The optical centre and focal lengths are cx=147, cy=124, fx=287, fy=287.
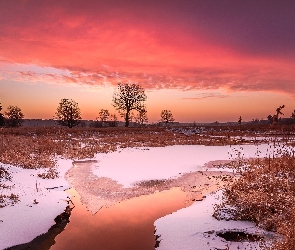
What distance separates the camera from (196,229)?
5.32 metres

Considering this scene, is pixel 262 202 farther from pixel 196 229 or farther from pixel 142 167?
pixel 142 167

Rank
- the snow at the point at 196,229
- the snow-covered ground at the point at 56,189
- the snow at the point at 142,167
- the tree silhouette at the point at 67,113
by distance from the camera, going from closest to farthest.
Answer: the snow at the point at 196,229, the snow-covered ground at the point at 56,189, the snow at the point at 142,167, the tree silhouette at the point at 67,113

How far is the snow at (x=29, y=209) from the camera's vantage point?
5.45m

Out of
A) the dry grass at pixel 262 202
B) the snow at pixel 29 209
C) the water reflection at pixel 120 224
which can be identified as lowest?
the water reflection at pixel 120 224

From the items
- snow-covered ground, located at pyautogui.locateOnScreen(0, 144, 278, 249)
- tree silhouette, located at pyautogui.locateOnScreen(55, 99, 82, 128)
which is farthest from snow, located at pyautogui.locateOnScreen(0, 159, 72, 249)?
tree silhouette, located at pyautogui.locateOnScreen(55, 99, 82, 128)

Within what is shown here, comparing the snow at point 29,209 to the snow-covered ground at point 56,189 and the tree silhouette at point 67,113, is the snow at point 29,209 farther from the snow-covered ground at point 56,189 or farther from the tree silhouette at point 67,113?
the tree silhouette at point 67,113

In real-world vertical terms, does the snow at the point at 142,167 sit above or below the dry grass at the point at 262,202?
below

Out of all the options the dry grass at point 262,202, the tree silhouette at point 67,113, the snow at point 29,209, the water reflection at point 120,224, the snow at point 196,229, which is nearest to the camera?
the snow at point 196,229

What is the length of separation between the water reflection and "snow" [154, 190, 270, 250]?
273 millimetres

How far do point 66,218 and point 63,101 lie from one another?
7683cm

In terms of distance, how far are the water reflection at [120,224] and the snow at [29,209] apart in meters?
0.48

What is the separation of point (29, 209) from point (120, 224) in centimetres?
231

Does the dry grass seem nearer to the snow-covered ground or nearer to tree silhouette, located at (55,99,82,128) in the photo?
the snow-covered ground

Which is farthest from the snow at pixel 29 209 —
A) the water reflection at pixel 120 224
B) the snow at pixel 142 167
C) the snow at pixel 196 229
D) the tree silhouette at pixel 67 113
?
the tree silhouette at pixel 67 113
